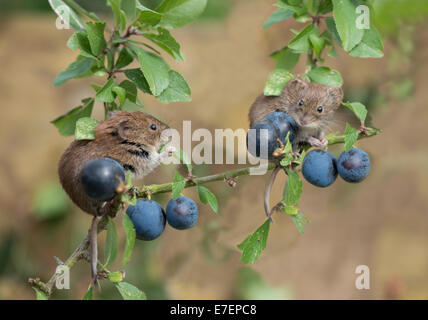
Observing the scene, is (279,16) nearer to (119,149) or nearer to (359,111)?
(359,111)

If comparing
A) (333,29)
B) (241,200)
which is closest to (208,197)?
(333,29)

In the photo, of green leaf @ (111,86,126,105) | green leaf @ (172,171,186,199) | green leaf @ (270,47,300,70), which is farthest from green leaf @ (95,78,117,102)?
green leaf @ (270,47,300,70)

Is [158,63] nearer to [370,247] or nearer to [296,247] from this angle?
[296,247]

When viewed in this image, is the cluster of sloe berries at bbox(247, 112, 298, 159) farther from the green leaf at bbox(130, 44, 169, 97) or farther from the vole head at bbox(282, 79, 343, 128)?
the vole head at bbox(282, 79, 343, 128)

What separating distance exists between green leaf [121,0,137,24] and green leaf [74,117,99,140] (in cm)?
39

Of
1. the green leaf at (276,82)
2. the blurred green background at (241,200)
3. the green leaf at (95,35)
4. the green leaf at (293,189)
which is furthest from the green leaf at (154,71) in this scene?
the blurred green background at (241,200)

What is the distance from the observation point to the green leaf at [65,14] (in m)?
1.88

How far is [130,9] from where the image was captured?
1900 mm

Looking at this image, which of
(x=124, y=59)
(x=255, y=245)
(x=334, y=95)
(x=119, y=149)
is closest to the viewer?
(x=255, y=245)

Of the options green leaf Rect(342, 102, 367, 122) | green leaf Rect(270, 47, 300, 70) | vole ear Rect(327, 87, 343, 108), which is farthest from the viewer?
vole ear Rect(327, 87, 343, 108)

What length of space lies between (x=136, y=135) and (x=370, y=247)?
132 inches

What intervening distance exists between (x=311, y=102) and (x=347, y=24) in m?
0.84

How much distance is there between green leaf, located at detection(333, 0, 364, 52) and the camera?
6.03ft

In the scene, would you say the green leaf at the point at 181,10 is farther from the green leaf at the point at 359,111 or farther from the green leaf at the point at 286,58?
the green leaf at the point at 359,111
